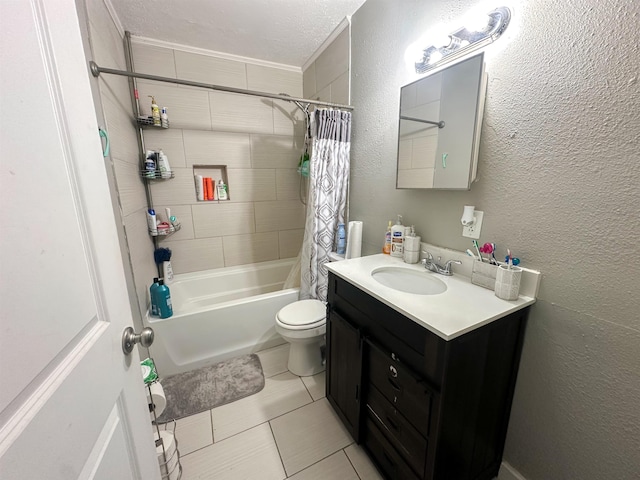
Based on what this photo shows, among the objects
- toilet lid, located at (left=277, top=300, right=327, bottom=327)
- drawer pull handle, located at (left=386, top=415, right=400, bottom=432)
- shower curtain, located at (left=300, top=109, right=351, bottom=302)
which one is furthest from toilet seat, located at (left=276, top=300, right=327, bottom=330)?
drawer pull handle, located at (left=386, top=415, right=400, bottom=432)

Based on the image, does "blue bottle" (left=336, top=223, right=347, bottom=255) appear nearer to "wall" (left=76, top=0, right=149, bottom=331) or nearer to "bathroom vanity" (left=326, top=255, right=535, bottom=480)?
"bathroom vanity" (left=326, top=255, right=535, bottom=480)

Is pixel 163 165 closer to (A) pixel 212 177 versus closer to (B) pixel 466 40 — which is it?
(A) pixel 212 177

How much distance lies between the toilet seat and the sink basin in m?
0.54

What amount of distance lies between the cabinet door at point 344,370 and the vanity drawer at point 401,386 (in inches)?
3.5

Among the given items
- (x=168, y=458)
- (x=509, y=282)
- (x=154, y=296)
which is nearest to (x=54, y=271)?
(x=168, y=458)

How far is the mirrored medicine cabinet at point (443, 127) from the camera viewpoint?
3.57 feet

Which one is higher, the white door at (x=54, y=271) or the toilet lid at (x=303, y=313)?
the white door at (x=54, y=271)

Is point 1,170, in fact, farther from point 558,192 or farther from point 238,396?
point 238,396

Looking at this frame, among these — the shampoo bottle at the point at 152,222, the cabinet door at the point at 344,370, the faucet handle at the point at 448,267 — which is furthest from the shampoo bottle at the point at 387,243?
the shampoo bottle at the point at 152,222

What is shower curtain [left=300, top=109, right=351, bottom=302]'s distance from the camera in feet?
5.97

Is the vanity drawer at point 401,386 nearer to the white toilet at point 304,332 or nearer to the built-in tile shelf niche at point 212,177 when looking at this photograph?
the white toilet at point 304,332

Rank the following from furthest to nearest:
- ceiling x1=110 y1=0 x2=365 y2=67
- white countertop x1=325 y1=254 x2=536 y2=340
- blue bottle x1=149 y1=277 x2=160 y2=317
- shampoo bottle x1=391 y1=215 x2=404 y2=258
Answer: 1. blue bottle x1=149 y1=277 x2=160 y2=317
2. ceiling x1=110 y1=0 x2=365 y2=67
3. shampoo bottle x1=391 y1=215 x2=404 y2=258
4. white countertop x1=325 y1=254 x2=536 y2=340

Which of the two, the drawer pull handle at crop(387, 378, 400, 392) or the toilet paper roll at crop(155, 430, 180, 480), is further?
the toilet paper roll at crop(155, 430, 180, 480)

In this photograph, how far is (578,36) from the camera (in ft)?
2.66
